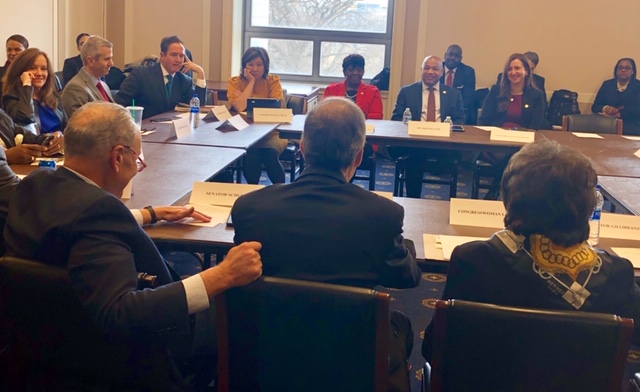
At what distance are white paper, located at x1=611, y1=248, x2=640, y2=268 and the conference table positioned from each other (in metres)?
1.61

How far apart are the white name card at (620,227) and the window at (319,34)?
19.7ft

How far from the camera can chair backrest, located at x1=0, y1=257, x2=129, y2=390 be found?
1.60 meters

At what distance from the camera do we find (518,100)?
5688 mm

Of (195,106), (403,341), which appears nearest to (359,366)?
(403,341)

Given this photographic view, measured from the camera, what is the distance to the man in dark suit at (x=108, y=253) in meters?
1.58

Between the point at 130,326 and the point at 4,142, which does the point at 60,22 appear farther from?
A: the point at 130,326

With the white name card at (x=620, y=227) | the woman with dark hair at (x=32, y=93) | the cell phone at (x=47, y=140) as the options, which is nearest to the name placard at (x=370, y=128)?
the woman with dark hair at (x=32, y=93)

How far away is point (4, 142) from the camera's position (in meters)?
3.54

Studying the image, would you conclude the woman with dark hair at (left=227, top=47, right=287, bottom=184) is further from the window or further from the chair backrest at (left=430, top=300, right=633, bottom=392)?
the chair backrest at (left=430, top=300, right=633, bottom=392)

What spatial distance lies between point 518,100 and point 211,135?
2535 millimetres

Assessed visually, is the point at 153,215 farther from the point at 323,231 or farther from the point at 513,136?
the point at 513,136

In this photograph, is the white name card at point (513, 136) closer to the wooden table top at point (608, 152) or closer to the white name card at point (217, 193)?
the wooden table top at point (608, 152)

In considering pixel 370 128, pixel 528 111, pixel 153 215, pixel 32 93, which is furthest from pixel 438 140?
pixel 153 215

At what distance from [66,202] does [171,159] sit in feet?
6.60
